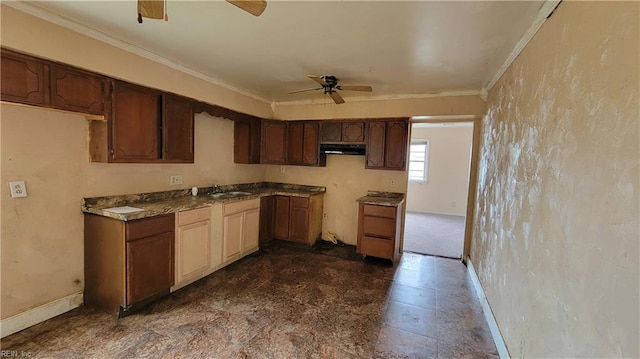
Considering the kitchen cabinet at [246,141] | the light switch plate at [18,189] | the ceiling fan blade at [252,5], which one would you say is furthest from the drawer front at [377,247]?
the light switch plate at [18,189]

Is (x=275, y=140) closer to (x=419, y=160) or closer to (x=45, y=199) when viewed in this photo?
(x=45, y=199)

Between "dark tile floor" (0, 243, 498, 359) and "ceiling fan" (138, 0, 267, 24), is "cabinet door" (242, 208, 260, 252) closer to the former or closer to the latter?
"dark tile floor" (0, 243, 498, 359)

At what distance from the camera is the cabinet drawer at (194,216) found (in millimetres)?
2854

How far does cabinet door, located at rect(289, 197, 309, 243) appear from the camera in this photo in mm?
4359

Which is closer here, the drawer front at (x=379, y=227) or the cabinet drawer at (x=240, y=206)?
the cabinet drawer at (x=240, y=206)

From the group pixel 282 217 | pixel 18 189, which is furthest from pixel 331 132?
pixel 18 189

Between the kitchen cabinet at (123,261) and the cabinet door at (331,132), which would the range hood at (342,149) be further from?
the kitchen cabinet at (123,261)

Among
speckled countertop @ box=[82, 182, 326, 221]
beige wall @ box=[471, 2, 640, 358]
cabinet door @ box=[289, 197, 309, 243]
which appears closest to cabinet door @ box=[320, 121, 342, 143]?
speckled countertop @ box=[82, 182, 326, 221]

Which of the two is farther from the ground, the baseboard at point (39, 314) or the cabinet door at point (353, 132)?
the cabinet door at point (353, 132)

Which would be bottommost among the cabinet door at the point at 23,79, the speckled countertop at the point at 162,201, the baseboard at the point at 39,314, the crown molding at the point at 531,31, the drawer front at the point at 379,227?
the baseboard at the point at 39,314

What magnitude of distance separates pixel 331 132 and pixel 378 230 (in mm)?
1721

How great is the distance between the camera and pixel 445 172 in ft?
25.3

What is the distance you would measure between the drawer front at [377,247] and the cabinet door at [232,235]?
5.69 feet

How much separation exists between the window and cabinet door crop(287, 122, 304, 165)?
14.5 ft
